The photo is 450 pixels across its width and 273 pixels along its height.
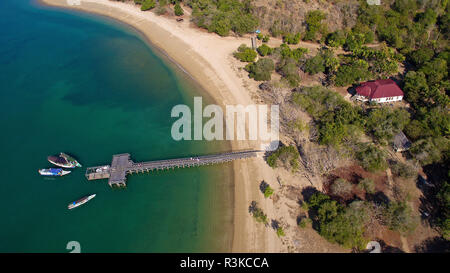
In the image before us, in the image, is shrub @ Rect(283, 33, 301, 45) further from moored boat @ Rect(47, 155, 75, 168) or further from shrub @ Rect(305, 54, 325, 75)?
moored boat @ Rect(47, 155, 75, 168)

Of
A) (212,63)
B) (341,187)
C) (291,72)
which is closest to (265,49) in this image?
(291,72)

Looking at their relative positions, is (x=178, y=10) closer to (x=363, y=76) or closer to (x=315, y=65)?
(x=315, y=65)

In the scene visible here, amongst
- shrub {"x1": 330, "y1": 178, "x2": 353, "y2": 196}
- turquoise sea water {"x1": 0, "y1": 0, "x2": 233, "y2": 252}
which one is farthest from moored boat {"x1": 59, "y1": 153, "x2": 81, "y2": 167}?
shrub {"x1": 330, "y1": 178, "x2": 353, "y2": 196}

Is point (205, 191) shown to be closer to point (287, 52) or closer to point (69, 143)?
Result: point (69, 143)

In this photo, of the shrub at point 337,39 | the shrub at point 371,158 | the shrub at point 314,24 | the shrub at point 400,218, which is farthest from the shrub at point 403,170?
the shrub at point 314,24

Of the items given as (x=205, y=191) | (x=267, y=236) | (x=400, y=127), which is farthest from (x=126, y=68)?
(x=400, y=127)

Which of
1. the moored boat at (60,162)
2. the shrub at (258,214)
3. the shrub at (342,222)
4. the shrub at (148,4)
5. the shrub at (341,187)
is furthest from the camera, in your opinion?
the shrub at (148,4)

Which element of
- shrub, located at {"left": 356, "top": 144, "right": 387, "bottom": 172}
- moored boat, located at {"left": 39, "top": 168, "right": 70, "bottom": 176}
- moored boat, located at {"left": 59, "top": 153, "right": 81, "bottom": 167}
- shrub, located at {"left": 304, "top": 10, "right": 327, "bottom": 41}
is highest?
shrub, located at {"left": 304, "top": 10, "right": 327, "bottom": 41}

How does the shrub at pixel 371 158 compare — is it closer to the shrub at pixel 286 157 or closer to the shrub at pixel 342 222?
the shrub at pixel 342 222
